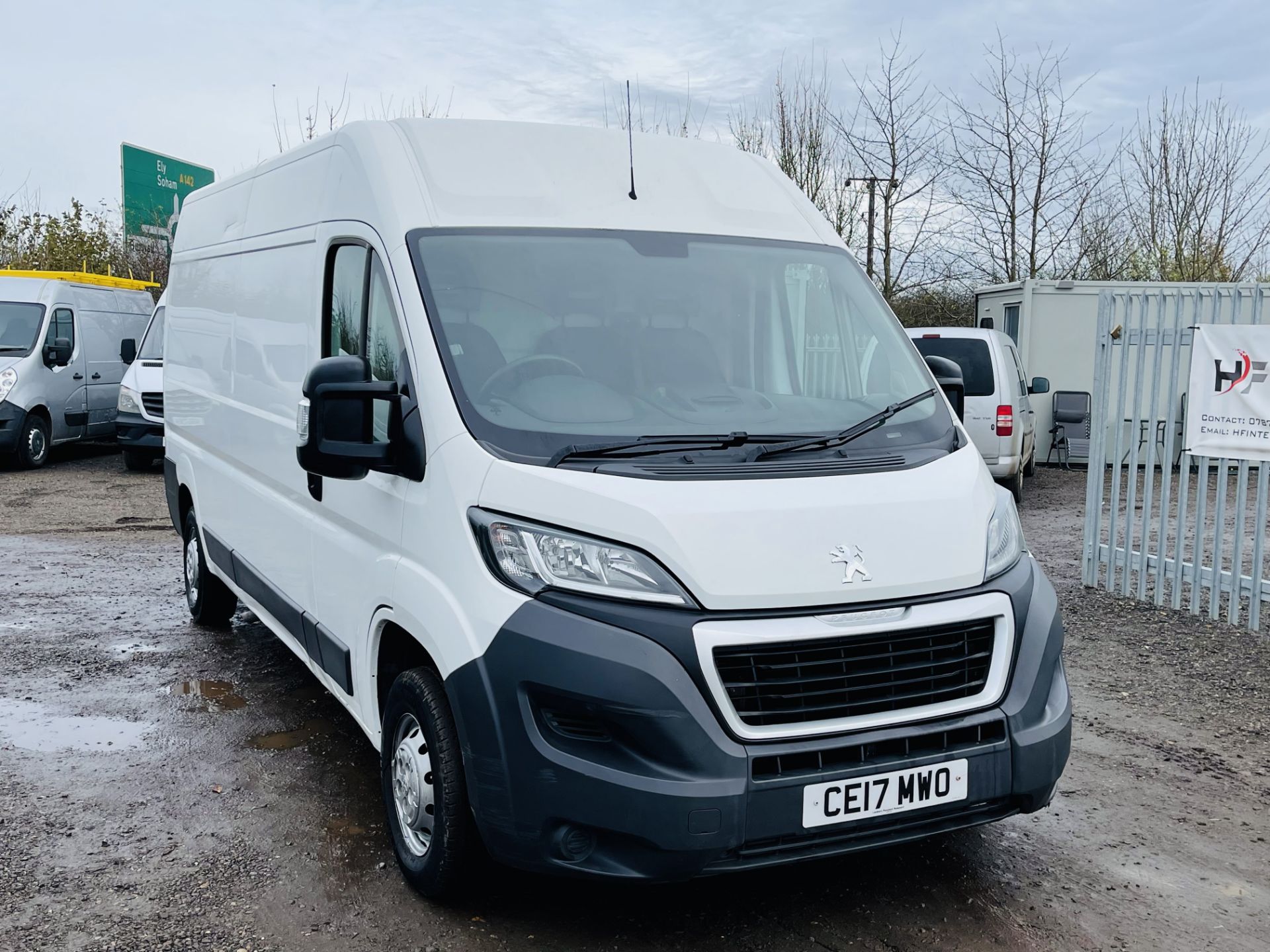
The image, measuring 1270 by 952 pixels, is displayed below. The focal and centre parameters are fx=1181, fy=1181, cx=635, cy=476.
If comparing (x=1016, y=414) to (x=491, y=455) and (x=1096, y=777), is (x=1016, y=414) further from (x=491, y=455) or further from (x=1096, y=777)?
(x=491, y=455)

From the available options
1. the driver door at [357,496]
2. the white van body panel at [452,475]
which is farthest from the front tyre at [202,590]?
the driver door at [357,496]

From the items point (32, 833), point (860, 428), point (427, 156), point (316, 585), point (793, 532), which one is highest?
point (427, 156)

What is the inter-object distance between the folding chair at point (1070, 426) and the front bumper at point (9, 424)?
44.5 ft

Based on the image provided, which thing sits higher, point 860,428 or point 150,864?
point 860,428

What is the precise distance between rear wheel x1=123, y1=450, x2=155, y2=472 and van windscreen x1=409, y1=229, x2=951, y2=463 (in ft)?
41.0

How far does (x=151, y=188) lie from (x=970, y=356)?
19.8 metres

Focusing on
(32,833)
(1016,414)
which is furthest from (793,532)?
(1016,414)

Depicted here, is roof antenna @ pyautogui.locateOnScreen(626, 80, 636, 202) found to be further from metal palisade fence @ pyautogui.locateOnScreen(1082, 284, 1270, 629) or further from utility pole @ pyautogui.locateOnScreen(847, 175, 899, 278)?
utility pole @ pyautogui.locateOnScreen(847, 175, 899, 278)

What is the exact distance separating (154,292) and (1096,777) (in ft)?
67.6

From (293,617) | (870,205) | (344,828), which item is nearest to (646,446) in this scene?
(344,828)

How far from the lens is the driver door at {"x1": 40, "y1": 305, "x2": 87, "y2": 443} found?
1538 cm

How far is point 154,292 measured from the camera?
856 inches

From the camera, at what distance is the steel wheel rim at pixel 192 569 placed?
279 inches

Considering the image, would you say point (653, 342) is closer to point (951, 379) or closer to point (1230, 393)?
point (951, 379)
